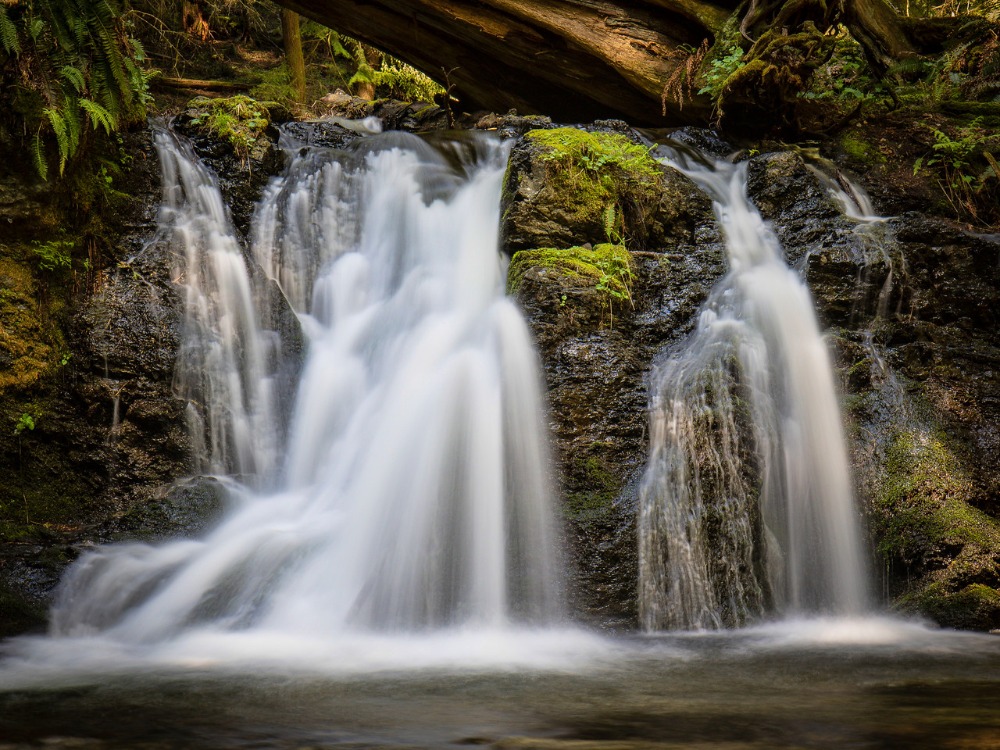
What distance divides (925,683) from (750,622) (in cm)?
148

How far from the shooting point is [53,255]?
610cm

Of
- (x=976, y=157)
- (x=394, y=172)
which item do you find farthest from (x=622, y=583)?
(x=976, y=157)

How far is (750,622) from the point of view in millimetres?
4707

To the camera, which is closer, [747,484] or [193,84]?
[747,484]

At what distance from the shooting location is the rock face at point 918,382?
4.80 m

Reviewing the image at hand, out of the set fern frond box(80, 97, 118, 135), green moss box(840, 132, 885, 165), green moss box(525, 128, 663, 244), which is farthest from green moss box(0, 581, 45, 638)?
green moss box(840, 132, 885, 165)

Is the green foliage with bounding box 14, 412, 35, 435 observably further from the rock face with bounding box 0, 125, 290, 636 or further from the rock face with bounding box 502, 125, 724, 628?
the rock face with bounding box 502, 125, 724, 628

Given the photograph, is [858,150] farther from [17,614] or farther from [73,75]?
[17,614]

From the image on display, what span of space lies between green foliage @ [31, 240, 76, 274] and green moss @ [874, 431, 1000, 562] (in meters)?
6.55

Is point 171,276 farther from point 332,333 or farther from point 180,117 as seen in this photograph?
point 180,117

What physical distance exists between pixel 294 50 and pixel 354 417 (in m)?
9.79

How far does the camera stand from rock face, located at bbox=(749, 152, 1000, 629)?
4.80 meters

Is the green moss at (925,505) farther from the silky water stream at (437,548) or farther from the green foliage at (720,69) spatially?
the green foliage at (720,69)

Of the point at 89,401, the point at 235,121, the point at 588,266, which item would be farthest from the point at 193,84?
the point at 588,266
